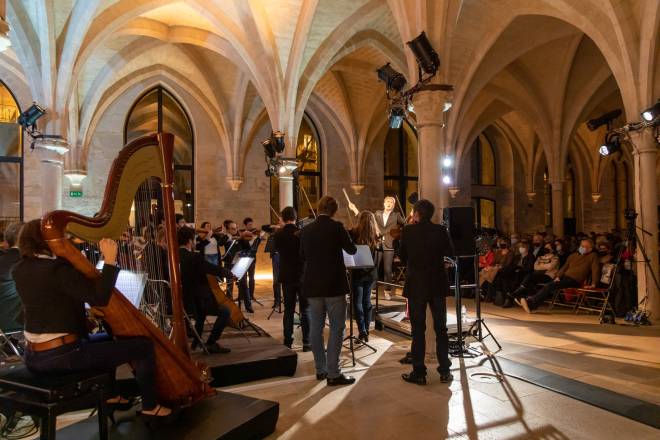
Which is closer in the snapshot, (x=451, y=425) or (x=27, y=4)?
(x=451, y=425)

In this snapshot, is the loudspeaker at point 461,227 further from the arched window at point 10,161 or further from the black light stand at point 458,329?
the arched window at point 10,161

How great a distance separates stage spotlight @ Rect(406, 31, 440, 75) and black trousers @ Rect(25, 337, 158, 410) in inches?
167

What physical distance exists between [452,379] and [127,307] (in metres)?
3.03

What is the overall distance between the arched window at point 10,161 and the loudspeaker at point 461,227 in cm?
1438

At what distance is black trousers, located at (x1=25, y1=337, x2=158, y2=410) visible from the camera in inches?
98.0

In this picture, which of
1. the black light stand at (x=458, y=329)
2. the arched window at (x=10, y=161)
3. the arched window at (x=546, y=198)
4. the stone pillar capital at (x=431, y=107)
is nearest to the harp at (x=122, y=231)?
the black light stand at (x=458, y=329)

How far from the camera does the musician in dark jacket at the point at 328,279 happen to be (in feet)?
13.5

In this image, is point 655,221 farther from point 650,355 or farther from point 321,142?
point 321,142

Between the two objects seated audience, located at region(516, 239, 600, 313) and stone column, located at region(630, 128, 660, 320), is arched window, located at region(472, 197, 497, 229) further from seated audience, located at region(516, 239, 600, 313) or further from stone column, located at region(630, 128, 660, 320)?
stone column, located at region(630, 128, 660, 320)

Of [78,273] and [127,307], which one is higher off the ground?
[78,273]

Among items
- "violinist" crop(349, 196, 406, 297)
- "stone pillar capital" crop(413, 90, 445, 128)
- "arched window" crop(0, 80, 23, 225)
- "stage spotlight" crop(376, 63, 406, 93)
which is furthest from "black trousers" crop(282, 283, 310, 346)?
"arched window" crop(0, 80, 23, 225)

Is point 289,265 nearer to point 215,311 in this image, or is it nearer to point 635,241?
point 215,311

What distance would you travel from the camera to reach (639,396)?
377cm

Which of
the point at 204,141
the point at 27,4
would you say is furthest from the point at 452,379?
the point at 204,141
